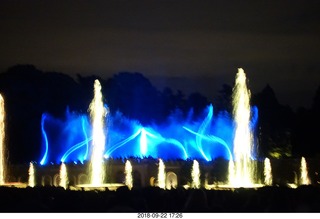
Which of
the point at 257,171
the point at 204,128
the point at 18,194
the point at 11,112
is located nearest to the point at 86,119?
the point at 11,112

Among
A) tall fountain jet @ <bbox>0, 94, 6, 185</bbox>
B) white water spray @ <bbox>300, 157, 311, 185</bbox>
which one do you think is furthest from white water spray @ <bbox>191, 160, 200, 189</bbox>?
tall fountain jet @ <bbox>0, 94, 6, 185</bbox>

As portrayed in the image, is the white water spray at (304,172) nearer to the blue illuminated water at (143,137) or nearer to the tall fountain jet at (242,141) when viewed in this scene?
the tall fountain jet at (242,141)

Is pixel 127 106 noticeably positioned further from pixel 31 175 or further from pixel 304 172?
pixel 304 172

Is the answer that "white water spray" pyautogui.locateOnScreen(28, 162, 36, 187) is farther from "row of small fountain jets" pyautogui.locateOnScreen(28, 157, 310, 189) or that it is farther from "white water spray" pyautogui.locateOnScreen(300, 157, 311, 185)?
"white water spray" pyautogui.locateOnScreen(300, 157, 311, 185)

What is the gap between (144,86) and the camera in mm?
43188

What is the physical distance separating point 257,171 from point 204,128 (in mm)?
9256

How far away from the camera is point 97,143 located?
34.1m

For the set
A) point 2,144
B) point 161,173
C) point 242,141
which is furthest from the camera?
point 2,144

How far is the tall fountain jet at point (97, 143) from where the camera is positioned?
1265 inches

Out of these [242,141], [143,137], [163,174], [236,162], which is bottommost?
[163,174]

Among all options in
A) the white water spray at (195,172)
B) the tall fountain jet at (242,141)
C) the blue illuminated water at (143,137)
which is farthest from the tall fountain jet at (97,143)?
the tall fountain jet at (242,141)

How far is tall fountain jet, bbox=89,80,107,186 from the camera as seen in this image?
3212cm

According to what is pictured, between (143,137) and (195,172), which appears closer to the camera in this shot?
(195,172)

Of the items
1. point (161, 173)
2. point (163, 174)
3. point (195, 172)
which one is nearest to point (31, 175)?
point (161, 173)
